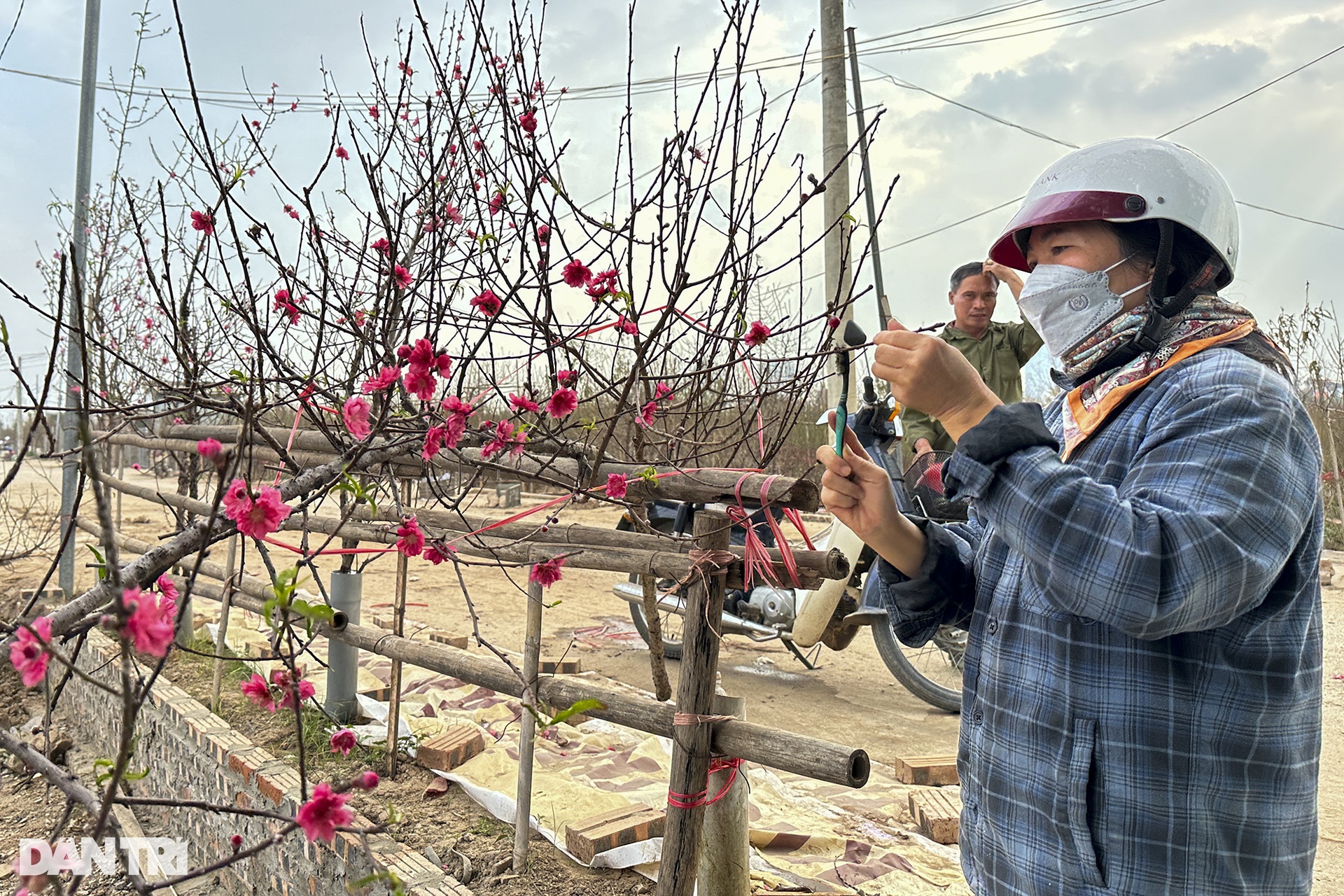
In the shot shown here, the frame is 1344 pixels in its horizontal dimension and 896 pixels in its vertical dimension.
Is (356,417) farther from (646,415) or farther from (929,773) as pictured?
(929,773)

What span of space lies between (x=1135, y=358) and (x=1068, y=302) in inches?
5.3

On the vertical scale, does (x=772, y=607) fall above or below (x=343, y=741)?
below

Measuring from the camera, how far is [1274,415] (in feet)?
3.54

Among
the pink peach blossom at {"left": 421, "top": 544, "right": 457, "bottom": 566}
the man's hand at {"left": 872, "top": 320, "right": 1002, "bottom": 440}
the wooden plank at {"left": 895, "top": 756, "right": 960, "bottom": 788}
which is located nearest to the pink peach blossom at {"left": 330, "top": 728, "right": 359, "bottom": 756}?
the pink peach blossom at {"left": 421, "top": 544, "right": 457, "bottom": 566}

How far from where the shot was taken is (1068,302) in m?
1.39

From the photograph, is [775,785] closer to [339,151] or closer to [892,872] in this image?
[892,872]

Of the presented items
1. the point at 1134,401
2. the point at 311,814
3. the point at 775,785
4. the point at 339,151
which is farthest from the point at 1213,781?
the point at 339,151

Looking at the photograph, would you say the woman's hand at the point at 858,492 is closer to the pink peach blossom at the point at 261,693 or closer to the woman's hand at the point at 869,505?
the woman's hand at the point at 869,505

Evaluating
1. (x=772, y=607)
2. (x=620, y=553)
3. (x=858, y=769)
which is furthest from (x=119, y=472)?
(x=858, y=769)

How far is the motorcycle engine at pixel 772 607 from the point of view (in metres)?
4.64

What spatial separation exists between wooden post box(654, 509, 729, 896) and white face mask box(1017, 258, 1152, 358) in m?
1.00

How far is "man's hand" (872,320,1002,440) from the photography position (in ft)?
3.99

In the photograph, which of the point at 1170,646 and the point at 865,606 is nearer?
the point at 1170,646

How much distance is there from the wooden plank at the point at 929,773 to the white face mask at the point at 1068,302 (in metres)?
2.69
